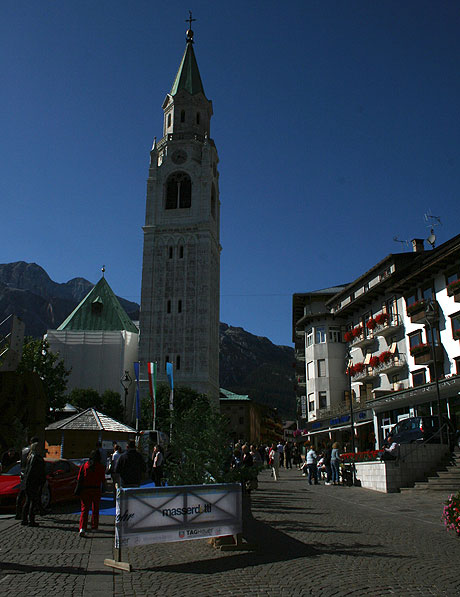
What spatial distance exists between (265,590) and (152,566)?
2.15 meters

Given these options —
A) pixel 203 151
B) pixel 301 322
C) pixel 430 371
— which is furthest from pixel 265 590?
pixel 203 151

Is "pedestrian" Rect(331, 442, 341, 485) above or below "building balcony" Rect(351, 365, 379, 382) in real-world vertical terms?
below

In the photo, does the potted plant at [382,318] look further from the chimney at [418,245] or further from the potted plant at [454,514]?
the potted plant at [454,514]

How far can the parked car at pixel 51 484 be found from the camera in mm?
13875

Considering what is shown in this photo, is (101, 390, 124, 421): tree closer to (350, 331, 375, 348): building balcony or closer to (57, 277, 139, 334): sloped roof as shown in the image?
(57, 277, 139, 334): sloped roof

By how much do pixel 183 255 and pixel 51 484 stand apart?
60811mm

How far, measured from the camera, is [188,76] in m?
89.0

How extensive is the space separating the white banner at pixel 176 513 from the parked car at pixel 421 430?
53.0 feet

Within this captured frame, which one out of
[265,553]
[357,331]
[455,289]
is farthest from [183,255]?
[265,553]

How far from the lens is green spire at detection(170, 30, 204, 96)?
286 feet

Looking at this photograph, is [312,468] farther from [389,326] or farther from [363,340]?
[363,340]

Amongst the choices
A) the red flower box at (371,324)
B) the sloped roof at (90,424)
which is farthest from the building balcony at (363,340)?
the sloped roof at (90,424)

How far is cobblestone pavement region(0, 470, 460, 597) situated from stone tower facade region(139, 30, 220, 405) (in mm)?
57445

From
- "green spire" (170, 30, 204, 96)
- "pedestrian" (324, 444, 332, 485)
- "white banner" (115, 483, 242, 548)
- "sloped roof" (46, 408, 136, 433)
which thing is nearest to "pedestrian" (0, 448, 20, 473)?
"sloped roof" (46, 408, 136, 433)
